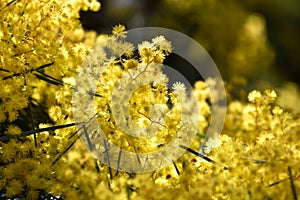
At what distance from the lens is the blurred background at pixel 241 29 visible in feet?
12.8

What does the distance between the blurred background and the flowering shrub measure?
1.77 metres

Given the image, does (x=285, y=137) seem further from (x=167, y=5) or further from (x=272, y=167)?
(x=167, y=5)

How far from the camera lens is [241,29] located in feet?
13.6

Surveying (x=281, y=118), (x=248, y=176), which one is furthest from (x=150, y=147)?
(x=281, y=118)

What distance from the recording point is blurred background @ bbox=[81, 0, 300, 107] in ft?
12.8

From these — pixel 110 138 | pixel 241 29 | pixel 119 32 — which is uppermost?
pixel 241 29

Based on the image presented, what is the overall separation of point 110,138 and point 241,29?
2611 mm

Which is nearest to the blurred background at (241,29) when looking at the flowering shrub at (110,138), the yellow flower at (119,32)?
the flowering shrub at (110,138)

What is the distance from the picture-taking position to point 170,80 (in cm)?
179

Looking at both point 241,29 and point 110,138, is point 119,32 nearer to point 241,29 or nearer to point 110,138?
point 110,138

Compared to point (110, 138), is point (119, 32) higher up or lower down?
higher up

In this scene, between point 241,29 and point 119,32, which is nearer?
point 119,32

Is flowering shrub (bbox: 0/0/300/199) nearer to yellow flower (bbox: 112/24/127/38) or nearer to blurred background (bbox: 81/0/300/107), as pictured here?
yellow flower (bbox: 112/24/127/38)

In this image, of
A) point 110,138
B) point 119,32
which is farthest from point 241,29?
point 110,138
